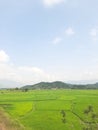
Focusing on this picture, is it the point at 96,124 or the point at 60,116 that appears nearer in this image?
the point at 96,124

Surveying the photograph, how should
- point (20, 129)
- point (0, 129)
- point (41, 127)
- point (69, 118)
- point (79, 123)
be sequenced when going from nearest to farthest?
point (0, 129) → point (20, 129) → point (41, 127) → point (79, 123) → point (69, 118)

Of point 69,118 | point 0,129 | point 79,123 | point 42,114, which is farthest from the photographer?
point 42,114

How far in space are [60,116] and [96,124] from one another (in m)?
8.01

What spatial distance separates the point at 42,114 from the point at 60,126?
1008 cm

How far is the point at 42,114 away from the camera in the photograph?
171 feet

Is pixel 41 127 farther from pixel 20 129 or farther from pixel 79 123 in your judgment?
pixel 20 129

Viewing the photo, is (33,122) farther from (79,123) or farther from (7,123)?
(7,123)

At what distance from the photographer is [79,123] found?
44781 mm

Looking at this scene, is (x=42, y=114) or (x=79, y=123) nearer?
(x=79, y=123)

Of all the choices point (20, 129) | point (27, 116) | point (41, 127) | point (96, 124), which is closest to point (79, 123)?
point (96, 124)

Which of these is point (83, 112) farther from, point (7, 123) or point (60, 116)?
point (7, 123)

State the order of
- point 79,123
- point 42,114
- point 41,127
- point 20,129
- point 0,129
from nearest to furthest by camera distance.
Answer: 1. point 0,129
2. point 20,129
3. point 41,127
4. point 79,123
5. point 42,114

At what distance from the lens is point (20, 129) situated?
30.7 m

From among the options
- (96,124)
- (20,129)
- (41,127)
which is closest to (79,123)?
(96,124)
